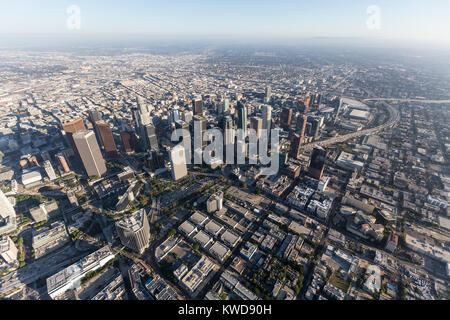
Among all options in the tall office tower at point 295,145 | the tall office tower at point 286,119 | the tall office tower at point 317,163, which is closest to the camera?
the tall office tower at point 317,163

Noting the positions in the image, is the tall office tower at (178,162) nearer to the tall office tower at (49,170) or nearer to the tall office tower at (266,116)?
the tall office tower at (49,170)

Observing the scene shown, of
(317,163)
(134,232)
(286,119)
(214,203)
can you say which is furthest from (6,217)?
(286,119)

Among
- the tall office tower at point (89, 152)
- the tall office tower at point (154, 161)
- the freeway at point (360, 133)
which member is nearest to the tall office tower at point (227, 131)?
the tall office tower at point (154, 161)

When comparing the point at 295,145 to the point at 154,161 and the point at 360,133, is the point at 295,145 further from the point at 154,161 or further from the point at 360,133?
the point at 154,161

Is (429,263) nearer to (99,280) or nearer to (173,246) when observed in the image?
(173,246)

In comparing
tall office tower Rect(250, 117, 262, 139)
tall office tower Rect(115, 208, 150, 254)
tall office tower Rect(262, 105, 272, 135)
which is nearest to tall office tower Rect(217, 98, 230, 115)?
tall office tower Rect(262, 105, 272, 135)

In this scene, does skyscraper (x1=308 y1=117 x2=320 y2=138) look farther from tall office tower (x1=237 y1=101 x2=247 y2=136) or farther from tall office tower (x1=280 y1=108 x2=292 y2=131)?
tall office tower (x1=237 y1=101 x2=247 y2=136)
